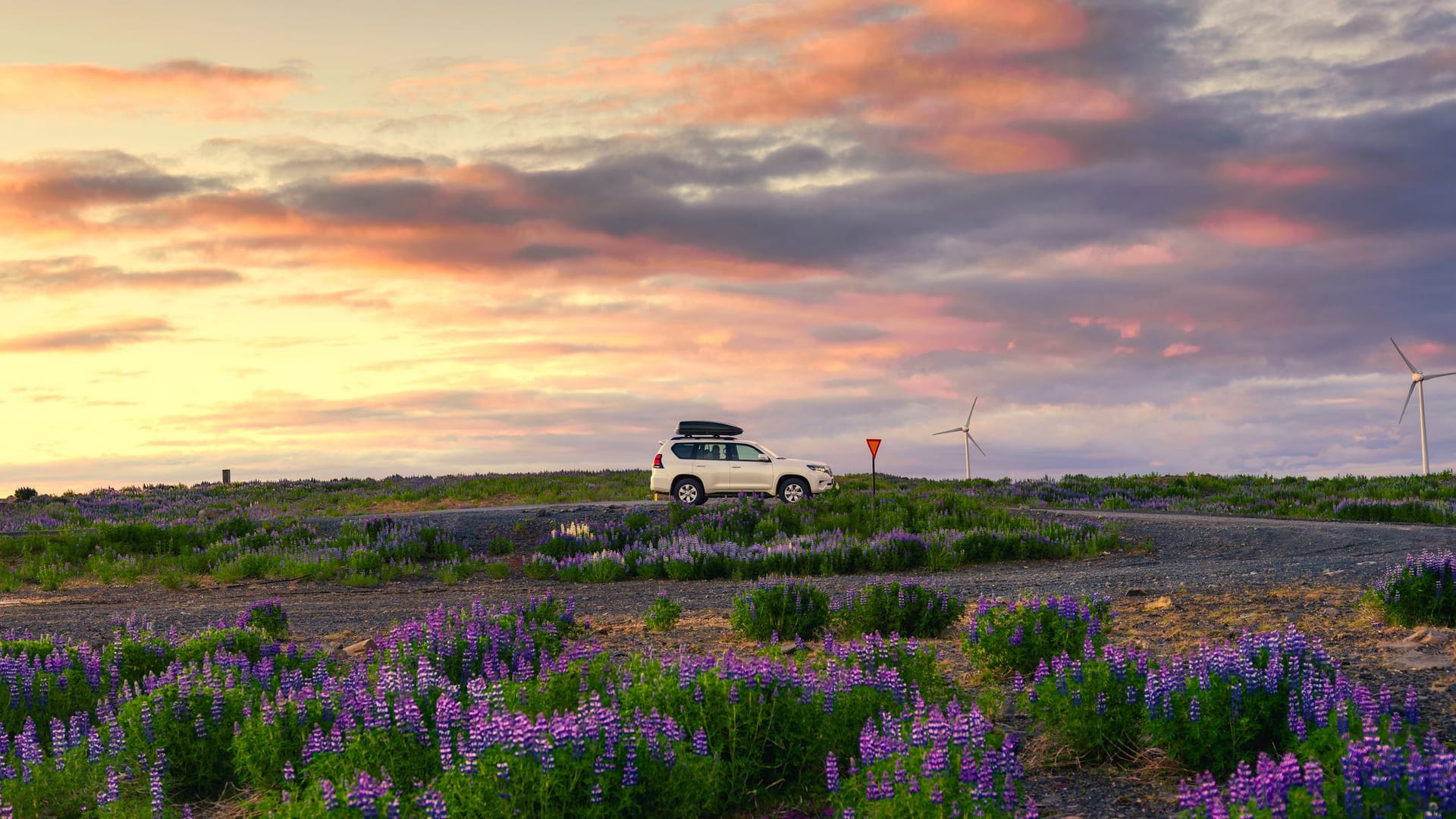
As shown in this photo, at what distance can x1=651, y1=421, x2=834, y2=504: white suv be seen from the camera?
31.5 metres

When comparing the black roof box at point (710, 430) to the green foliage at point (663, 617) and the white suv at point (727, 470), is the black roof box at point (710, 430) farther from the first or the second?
the green foliage at point (663, 617)

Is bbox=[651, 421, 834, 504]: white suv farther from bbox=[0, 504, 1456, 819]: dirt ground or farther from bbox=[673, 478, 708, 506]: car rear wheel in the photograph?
bbox=[0, 504, 1456, 819]: dirt ground

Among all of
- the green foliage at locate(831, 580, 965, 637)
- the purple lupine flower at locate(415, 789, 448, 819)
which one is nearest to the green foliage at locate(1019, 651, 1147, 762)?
the purple lupine flower at locate(415, 789, 448, 819)

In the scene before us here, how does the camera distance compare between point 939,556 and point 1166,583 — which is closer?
point 1166,583

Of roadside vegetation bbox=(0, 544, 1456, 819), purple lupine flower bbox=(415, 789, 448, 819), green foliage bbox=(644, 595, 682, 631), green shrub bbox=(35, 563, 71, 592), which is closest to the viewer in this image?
purple lupine flower bbox=(415, 789, 448, 819)

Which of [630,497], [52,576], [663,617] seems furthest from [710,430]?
[663,617]

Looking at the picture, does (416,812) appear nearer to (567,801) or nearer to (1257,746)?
(567,801)

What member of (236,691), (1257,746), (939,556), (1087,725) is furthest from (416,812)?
(939,556)

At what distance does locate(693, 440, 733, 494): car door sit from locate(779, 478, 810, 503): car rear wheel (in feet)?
5.00

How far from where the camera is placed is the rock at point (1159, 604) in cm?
1197

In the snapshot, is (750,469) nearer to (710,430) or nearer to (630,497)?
(710,430)

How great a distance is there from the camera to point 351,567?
2255cm

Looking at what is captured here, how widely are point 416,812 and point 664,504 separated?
79.8 ft

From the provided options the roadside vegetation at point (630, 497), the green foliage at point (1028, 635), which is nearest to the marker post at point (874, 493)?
the roadside vegetation at point (630, 497)
